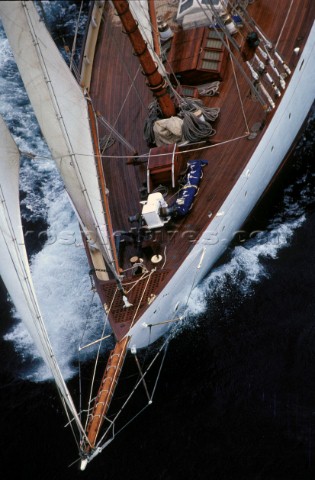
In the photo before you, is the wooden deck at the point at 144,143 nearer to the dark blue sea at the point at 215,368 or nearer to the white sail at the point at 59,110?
the white sail at the point at 59,110

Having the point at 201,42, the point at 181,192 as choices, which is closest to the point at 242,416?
the point at 181,192

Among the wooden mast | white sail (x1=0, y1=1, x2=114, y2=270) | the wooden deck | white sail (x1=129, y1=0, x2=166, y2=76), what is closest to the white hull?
the wooden deck

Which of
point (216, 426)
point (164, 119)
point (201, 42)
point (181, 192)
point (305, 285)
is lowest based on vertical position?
point (216, 426)

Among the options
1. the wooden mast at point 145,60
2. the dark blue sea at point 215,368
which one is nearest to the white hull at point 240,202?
the dark blue sea at point 215,368

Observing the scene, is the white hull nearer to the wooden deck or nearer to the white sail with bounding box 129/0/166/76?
the wooden deck

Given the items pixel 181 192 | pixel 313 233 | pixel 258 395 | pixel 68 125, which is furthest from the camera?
pixel 313 233

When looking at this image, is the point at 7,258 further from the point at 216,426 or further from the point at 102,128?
the point at 102,128

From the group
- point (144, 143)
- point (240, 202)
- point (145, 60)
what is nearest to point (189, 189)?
point (240, 202)
